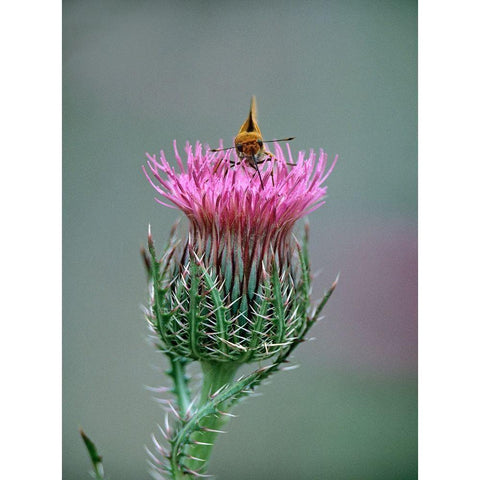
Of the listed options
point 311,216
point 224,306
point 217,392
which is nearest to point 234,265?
point 224,306

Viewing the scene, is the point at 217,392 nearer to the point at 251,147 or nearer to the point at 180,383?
the point at 180,383

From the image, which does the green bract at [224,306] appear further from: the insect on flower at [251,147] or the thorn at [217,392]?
the insect on flower at [251,147]

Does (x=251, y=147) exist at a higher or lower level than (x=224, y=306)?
higher

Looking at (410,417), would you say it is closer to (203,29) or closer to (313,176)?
(313,176)

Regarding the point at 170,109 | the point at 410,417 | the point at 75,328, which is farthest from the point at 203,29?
the point at 410,417

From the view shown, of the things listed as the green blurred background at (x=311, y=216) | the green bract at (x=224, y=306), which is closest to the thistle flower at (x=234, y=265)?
the green bract at (x=224, y=306)

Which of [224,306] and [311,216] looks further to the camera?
[311,216]
